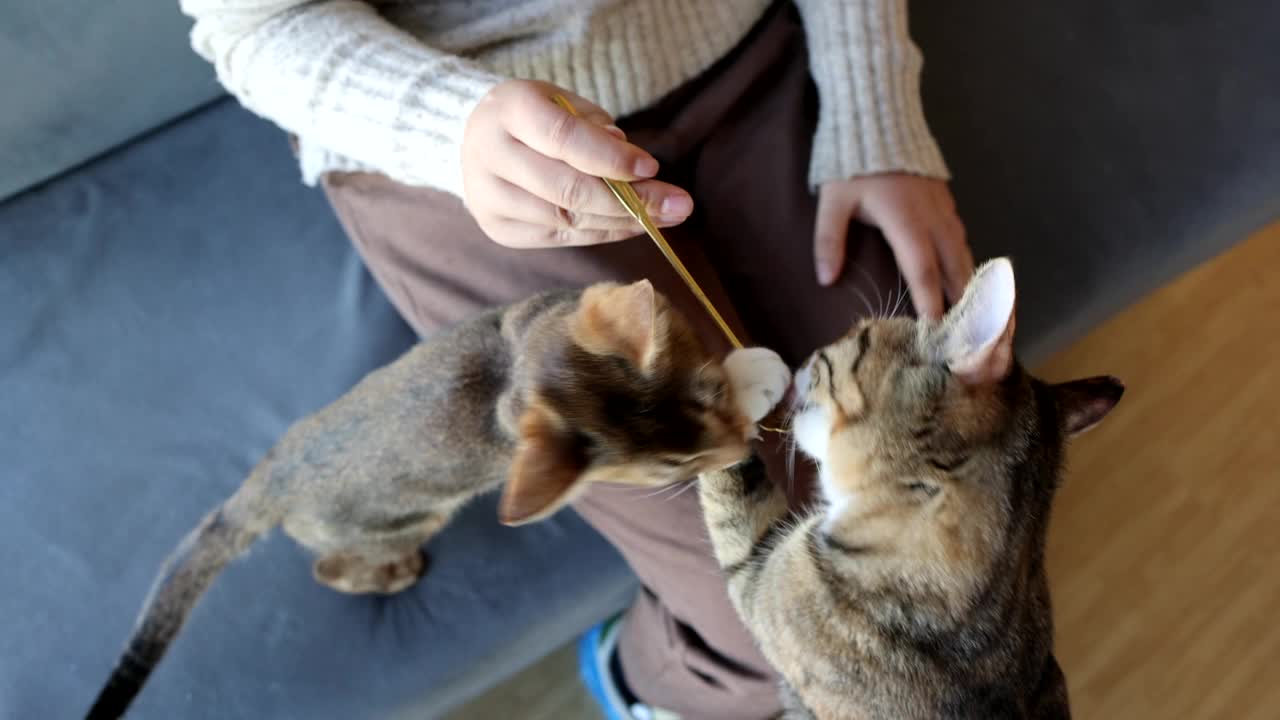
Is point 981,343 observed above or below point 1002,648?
above

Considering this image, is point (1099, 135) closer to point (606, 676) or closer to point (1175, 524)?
point (1175, 524)

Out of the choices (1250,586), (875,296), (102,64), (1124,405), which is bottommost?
(1250,586)

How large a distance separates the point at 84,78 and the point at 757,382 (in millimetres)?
1018

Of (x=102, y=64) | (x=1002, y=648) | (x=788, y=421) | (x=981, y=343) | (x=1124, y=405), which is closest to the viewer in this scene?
(x=981, y=343)

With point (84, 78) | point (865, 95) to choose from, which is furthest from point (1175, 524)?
point (84, 78)

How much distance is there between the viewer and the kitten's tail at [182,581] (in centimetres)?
86

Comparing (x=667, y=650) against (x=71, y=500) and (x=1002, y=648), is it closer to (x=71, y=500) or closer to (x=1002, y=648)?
(x=1002, y=648)

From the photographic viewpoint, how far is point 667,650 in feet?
3.25

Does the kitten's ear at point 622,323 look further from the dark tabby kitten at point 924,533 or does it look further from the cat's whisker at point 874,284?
the cat's whisker at point 874,284

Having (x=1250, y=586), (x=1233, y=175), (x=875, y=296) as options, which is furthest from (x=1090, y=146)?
(x=1250, y=586)

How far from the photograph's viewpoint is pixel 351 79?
797mm

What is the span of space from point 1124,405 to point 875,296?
88 cm

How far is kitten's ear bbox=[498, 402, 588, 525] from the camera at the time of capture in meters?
0.65

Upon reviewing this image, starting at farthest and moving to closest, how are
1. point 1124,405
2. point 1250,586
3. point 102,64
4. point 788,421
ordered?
point 1124,405 < point 1250,586 < point 102,64 < point 788,421
